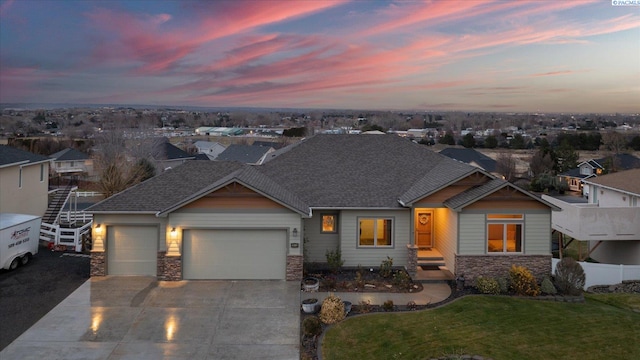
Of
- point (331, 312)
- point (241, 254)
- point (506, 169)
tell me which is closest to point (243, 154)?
point (506, 169)

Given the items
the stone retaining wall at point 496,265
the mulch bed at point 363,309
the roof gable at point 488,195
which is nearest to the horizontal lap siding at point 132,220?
the mulch bed at point 363,309

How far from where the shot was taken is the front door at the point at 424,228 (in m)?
19.6

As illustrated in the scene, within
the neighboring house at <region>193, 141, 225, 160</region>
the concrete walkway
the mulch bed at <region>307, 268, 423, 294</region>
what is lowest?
the concrete walkway

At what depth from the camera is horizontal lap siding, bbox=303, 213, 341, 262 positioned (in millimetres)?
18031

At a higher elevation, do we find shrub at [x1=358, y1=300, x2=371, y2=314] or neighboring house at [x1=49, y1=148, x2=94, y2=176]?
neighboring house at [x1=49, y1=148, x2=94, y2=176]

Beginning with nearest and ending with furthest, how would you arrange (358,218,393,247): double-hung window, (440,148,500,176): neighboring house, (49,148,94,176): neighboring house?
(358,218,393,247): double-hung window, (49,148,94,176): neighboring house, (440,148,500,176): neighboring house

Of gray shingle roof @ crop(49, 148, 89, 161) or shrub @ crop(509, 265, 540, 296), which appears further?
gray shingle roof @ crop(49, 148, 89, 161)

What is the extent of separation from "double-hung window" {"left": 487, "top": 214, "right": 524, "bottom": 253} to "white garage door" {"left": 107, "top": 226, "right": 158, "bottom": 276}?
1268 cm

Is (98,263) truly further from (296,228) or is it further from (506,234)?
(506,234)

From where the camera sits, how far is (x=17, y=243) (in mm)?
17609

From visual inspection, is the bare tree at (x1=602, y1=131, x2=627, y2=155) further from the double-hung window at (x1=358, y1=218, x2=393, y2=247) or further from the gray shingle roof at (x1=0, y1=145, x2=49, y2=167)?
the gray shingle roof at (x1=0, y1=145, x2=49, y2=167)

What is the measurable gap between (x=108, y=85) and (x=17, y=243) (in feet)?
254

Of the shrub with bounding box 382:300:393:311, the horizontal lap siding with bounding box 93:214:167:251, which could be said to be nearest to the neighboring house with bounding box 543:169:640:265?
the shrub with bounding box 382:300:393:311

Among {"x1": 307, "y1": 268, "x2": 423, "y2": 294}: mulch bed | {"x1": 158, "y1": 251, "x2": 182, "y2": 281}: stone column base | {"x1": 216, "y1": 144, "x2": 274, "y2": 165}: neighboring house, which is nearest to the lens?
{"x1": 307, "y1": 268, "x2": 423, "y2": 294}: mulch bed
